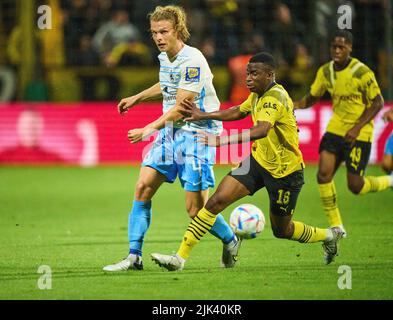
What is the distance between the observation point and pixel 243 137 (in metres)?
7.54

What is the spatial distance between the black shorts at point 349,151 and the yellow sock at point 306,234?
232 centimetres

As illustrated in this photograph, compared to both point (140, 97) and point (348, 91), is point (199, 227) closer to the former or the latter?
point (140, 97)

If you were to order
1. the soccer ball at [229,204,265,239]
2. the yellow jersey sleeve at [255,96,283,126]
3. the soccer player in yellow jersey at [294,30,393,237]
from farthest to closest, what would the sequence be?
the soccer player in yellow jersey at [294,30,393,237] → the soccer ball at [229,204,265,239] → the yellow jersey sleeve at [255,96,283,126]

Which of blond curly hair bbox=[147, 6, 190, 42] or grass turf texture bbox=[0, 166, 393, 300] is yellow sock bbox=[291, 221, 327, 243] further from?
blond curly hair bbox=[147, 6, 190, 42]

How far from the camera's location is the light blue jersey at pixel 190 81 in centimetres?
827

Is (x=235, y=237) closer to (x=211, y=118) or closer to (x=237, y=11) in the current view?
(x=211, y=118)

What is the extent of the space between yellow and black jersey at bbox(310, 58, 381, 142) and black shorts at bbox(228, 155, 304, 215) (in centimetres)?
278

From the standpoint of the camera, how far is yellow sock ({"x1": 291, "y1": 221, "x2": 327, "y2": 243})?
8359 mm

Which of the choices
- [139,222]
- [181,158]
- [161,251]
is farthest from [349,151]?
[139,222]

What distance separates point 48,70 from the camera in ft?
64.8

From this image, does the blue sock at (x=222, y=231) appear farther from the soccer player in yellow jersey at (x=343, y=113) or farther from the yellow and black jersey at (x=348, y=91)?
the yellow and black jersey at (x=348, y=91)

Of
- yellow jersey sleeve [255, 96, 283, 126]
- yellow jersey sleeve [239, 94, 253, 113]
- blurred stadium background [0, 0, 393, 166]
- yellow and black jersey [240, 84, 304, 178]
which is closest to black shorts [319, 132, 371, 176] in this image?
yellow and black jersey [240, 84, 304, 178]

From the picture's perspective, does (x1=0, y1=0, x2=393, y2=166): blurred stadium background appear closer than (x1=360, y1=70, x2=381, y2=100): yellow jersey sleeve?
No

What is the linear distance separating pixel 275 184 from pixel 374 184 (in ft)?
11.5
